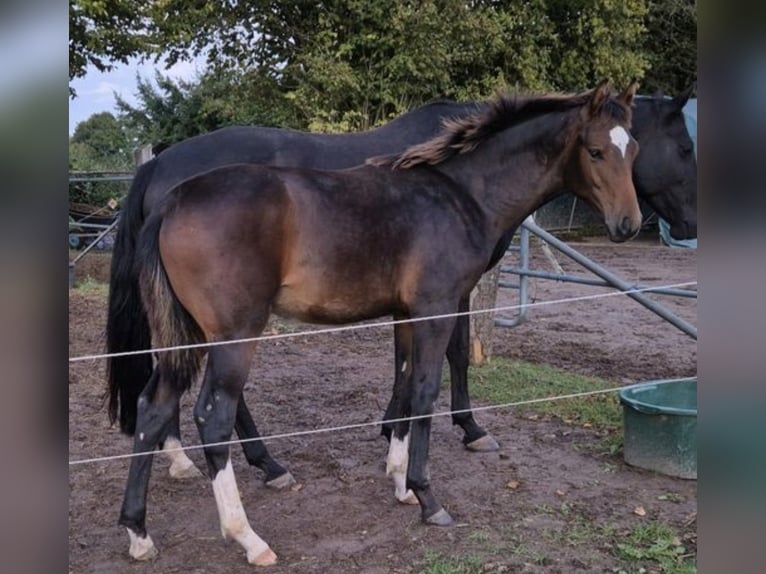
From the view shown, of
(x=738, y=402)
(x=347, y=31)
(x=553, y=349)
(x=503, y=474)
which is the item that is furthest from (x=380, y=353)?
(x=347, y=31)

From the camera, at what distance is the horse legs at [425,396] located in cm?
323

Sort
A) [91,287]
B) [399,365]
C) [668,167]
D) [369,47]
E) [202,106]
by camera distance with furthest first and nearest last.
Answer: [202,106], [369,47], [91,287], [668,167], [399,365]

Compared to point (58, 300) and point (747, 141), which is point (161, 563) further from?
point (747, 141)

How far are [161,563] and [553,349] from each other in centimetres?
449

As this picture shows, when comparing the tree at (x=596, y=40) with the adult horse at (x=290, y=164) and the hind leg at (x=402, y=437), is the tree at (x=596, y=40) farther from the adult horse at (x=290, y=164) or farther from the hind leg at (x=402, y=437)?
the hind leg at (x=402, y=437)

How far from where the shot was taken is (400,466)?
142 inches

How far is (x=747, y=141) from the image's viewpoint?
0.77 meters

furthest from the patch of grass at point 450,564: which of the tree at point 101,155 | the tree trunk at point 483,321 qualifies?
the tree at point 101,155

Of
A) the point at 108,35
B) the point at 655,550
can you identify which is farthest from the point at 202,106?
the point at 655,550

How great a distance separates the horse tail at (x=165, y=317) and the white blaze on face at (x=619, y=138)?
1961mm

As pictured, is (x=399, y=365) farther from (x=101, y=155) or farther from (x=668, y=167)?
(x=101, y=155)

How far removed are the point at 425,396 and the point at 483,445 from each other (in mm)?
1151

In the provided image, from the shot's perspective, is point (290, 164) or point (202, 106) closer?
point (290, 164)

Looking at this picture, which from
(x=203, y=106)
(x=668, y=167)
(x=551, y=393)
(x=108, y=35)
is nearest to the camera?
(x=668, y=167)
